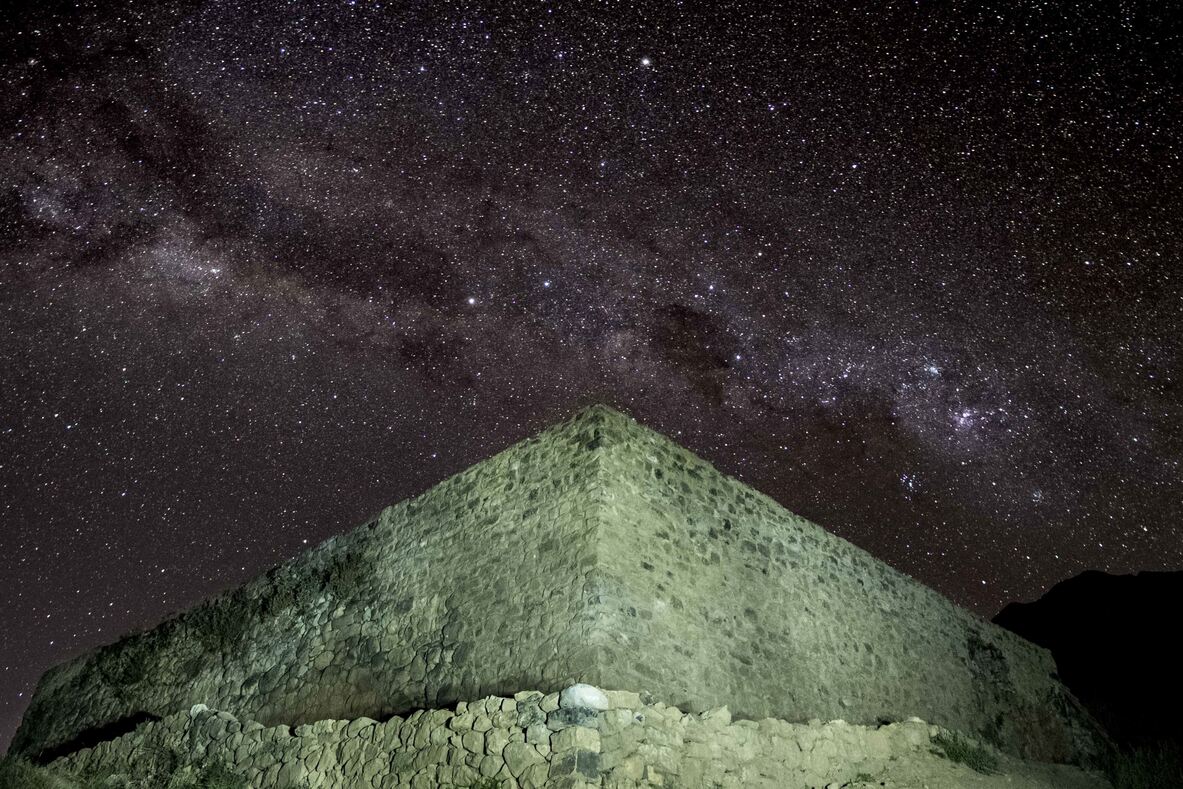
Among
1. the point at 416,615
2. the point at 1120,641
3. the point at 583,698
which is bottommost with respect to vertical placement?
the point at 1120,641

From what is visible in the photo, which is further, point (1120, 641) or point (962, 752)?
point (1120, 641)

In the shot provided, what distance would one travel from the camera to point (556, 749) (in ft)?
18.4

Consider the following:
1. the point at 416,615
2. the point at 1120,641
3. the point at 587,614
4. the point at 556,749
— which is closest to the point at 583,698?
the point at 556,749

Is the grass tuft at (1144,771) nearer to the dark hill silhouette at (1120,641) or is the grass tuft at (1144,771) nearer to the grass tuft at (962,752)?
the grass tuft at (962,752)

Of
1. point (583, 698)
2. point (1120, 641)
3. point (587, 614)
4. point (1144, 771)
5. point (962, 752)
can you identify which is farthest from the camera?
point (1120, 641)

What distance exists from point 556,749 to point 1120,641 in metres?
26.2

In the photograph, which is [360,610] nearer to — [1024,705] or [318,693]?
[318,693]

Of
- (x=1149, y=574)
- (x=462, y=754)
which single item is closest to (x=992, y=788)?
(x=462, y=754)

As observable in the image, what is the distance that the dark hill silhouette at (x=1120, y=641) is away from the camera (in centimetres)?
1948

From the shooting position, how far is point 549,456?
820 centimetres

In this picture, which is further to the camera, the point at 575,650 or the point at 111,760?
the point at 111,760

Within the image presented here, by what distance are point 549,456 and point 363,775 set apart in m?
3.65

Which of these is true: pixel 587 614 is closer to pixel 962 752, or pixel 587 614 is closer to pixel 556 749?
pixel 556 749

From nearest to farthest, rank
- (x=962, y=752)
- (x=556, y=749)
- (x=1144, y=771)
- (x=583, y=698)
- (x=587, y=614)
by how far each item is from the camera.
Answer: (x=556, y=749)
(x=583, y=698)
(x=587, y=614)
(x=962, y=752)
(x=1144, y=771)
